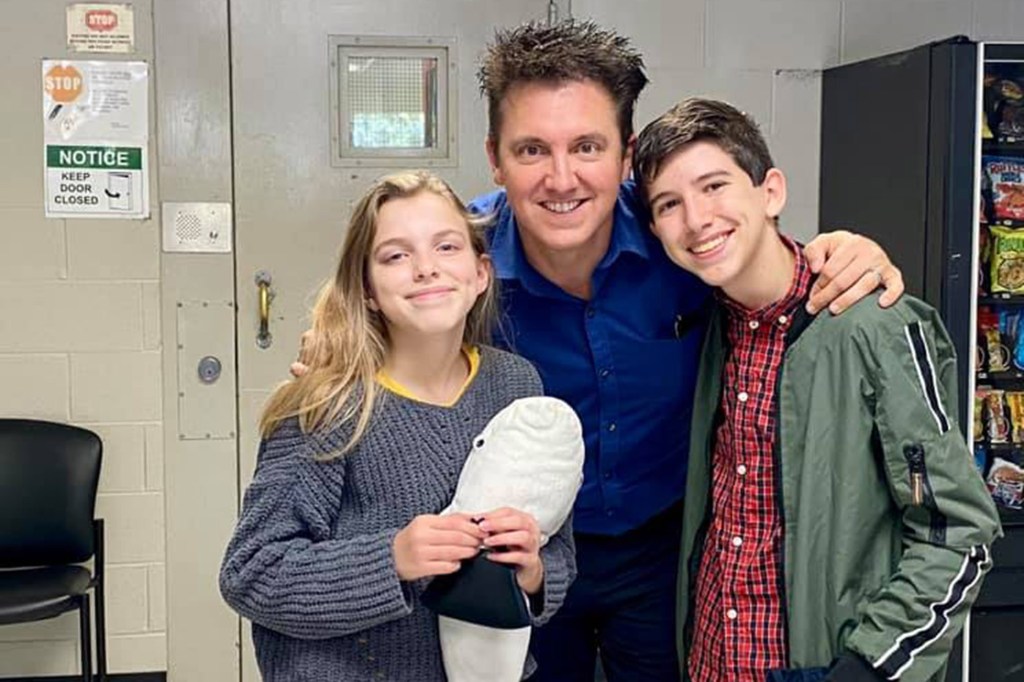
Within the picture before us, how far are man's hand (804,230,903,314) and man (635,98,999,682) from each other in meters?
0.02

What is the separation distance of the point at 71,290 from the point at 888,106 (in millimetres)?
2295

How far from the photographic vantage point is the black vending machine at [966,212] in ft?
8.83

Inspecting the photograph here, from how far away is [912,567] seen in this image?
144 centimetres

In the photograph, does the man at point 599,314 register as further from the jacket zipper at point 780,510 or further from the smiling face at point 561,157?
the jacket zipper at point 780,510

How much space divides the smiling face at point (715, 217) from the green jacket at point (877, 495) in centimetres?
12

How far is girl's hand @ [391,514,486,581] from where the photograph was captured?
51.4 inches

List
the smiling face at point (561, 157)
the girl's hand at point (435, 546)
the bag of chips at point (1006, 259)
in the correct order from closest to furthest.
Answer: the girl's hand at point (435, 546)
the smiling face at point (561, 157)
the bag of chips at point (1006, 259)

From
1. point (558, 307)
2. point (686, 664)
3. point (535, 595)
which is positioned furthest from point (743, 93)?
point (535, 595)

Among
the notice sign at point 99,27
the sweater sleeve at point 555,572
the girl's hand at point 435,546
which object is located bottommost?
the sweater sleeve at point 555,572

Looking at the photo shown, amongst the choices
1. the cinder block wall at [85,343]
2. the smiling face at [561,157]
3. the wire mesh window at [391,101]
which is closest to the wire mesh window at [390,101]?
the wire mesh window at [391,101]

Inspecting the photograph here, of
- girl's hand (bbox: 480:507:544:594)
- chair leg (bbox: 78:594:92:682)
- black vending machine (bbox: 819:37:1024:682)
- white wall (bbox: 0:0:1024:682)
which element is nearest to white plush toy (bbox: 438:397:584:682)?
girl's hand (bbox: 480:507:544:594)

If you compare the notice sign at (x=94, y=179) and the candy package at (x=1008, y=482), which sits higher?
the notice sign at (x=94, y=179)

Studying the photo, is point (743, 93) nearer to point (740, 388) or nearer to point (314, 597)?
point (740, 388)

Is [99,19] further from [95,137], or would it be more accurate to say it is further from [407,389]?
[407,389]
